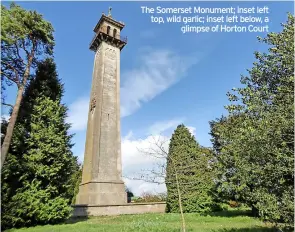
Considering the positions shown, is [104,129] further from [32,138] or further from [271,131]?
[271,131]

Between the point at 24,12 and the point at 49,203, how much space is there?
11.9m

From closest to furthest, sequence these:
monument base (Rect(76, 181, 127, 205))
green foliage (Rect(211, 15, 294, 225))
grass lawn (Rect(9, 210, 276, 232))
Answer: green foliage (Rect(211, 15, 294, 225)) < grass lawn (Rect(9, 210, 276, 232)) < monument base (Rect(76, 181, 127, 205))

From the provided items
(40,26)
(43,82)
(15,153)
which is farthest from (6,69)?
(15,153)

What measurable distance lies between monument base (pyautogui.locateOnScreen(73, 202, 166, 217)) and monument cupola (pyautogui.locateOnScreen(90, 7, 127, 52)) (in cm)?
1887

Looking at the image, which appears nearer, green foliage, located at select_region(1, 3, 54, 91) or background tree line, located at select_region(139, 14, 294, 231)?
background tree line, located at select_region(139, 14, 294, 231)

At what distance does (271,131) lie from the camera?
5.30 metres

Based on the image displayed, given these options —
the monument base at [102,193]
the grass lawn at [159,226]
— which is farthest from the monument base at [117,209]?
the grass lawn at [159,226]

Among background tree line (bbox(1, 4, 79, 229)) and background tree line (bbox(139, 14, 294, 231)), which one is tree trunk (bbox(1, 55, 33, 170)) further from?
background tree line (bbox(139, 14, 294, 231))

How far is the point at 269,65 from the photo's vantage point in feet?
Answer: 20.1

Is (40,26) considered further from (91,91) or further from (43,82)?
(91,91)

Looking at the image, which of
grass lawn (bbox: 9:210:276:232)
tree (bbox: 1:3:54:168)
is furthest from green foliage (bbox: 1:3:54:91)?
grass lawn (bbox: 9:210:276:232)

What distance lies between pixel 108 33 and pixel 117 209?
2066 cm

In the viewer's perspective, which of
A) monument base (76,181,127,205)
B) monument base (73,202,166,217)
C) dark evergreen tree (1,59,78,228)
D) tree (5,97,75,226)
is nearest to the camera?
dark evergreen tree (1,59,78,228)

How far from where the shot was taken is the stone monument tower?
70.8 ft
